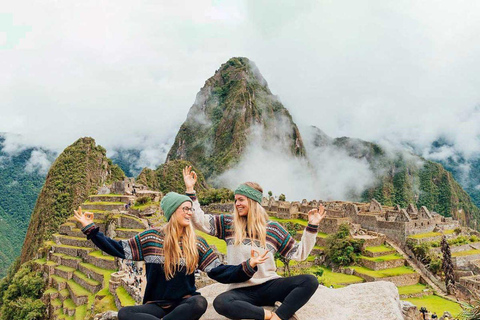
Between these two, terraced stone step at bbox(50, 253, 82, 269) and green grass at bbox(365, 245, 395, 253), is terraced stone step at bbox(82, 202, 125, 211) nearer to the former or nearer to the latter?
terraced stone step at bbox(50, 253, 82, 269)

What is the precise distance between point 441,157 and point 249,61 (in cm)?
6390

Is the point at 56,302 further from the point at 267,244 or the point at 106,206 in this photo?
the point at 267,244

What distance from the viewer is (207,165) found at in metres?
94.8

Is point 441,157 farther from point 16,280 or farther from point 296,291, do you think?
point 296,291

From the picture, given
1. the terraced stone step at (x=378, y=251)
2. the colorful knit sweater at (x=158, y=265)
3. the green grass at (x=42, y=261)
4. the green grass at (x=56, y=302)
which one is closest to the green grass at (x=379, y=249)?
the terraced stone step at (x=378, y=251)

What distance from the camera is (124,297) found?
1352cm

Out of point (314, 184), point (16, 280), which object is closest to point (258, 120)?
point (314, 184)

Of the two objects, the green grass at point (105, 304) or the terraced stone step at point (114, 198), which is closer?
the green grass at point (105, 304)

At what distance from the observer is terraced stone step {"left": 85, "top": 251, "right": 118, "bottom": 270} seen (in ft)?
70.1

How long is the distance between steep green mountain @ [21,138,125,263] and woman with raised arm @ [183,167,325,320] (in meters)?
45.0

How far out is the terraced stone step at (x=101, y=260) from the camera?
70.1 feet

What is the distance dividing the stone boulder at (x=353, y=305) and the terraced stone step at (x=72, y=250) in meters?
21.9

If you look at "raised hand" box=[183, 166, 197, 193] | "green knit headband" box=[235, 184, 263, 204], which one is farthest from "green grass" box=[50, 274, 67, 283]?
"green knit headband" box=[235, 184, 263, 204]

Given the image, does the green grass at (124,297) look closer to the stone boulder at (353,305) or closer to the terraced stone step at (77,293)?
the terraced stone step at (77,293)
